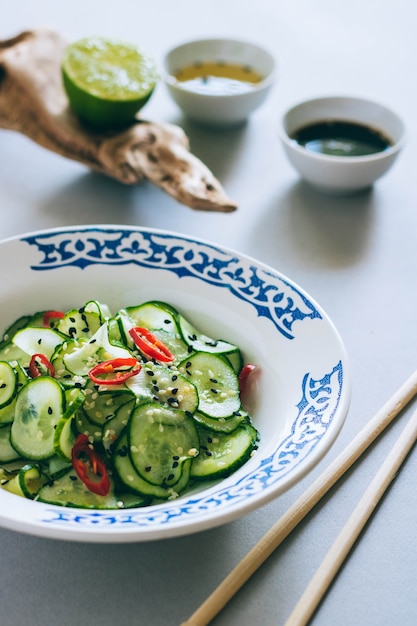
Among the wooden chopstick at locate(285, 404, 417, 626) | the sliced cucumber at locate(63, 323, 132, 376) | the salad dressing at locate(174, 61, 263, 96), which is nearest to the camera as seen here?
the wooden chopstick at locate(285, 404, 417, 626)

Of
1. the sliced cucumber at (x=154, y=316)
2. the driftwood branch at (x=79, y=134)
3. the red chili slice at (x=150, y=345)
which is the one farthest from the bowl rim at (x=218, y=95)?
the red chili slice at (x=150, y=345)

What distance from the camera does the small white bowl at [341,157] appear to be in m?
2.56

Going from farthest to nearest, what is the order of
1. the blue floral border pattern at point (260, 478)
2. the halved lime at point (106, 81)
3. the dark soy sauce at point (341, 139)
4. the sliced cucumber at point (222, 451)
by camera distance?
the dark soy sauce at point (341, 139)
the halved lime at point (106, 81)
the sliced cucumber at point (222, 451)
the blue floral border pattern at point (260, 478)

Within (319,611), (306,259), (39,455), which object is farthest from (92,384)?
(306,259)

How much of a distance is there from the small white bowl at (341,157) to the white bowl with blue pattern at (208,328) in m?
0.77

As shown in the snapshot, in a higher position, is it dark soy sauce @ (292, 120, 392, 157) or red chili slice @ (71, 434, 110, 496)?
dark soy sauce @ (292, 120, 392, 157)

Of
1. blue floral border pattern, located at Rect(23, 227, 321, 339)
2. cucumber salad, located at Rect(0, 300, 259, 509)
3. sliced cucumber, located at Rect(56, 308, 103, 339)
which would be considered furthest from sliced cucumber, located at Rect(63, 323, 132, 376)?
blue floral border pattern, located at Rect(23, 227, 321, 339)

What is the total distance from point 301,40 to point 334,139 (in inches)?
44.9

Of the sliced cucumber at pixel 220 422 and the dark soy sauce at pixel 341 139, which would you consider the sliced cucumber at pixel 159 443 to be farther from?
the dark soy sauce at pixel 341 139

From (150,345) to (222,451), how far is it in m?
0.31

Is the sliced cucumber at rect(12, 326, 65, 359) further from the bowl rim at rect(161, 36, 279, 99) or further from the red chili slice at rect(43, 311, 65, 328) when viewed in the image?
the bowl rim at rect(161, 36, 279, 99)

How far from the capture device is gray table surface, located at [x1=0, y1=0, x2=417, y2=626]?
152 cm

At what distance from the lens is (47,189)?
8.96 feet

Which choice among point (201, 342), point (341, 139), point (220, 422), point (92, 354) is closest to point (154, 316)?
point (201, 342)
